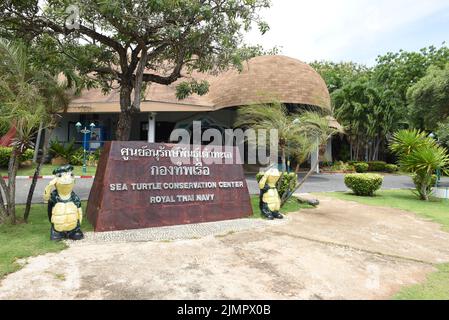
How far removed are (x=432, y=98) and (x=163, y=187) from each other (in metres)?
18.0

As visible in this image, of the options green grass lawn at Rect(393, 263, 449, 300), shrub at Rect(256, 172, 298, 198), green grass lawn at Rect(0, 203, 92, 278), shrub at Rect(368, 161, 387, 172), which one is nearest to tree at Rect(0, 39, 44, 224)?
green grass lawn at Rect(0, 203, 92, 278)

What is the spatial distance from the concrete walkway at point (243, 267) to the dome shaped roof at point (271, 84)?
43.2 feet

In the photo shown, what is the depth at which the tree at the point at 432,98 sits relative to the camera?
61.8ft

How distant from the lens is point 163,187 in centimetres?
716

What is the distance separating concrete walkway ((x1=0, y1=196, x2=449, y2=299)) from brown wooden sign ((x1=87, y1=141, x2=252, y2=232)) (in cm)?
104

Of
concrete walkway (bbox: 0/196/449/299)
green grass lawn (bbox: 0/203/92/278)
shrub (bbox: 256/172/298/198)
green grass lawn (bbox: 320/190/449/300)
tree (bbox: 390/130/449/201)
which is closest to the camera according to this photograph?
concrete walkway (bbox: 0/196/449/299)

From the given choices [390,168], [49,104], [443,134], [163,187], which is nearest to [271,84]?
[390,168]

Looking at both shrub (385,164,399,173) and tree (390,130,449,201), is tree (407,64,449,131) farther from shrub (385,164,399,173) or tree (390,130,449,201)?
tree (390,130,449,201)

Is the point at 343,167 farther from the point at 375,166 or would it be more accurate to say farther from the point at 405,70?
the point at 405,70

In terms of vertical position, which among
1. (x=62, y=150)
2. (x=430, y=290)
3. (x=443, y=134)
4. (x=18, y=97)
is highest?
(x=443, y=134)

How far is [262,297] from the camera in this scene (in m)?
3.78

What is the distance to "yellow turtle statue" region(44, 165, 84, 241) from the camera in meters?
5.71

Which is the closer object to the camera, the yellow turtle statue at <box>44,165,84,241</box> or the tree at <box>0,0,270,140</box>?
the yellow turtle statue at <box>44,165,84,241</box>

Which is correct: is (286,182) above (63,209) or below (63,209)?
above
